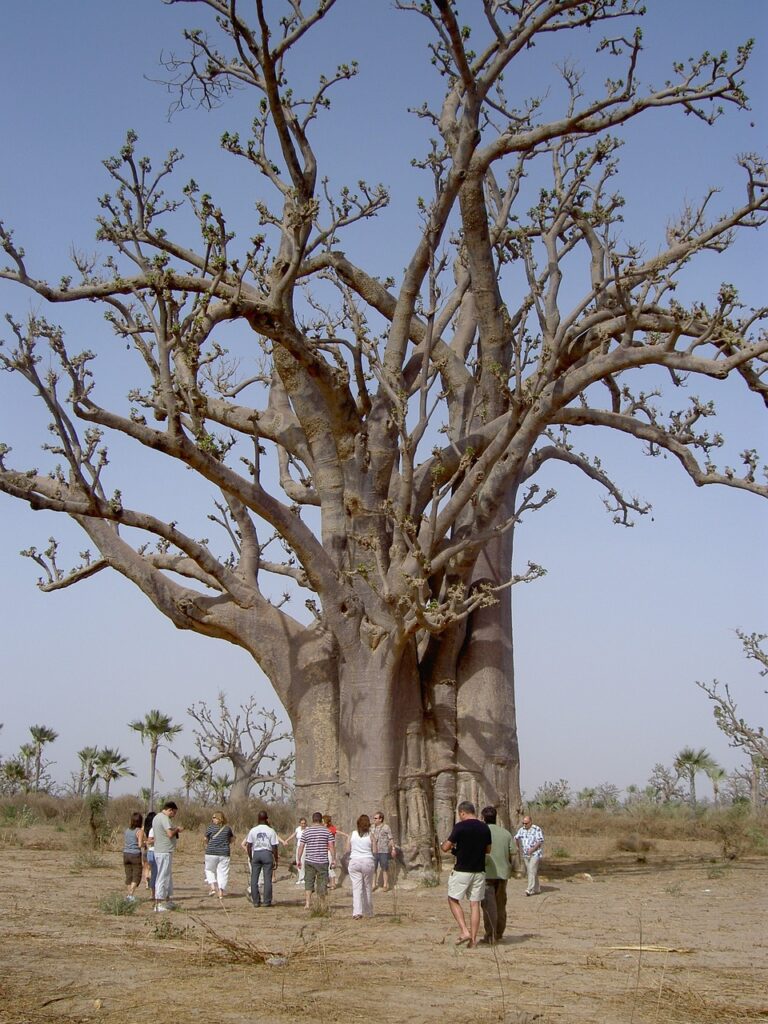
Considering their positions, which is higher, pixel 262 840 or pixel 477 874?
pixel 262 840

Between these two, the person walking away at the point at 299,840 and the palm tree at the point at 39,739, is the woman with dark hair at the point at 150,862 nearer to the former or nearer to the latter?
the person walking away at the point at 299,840

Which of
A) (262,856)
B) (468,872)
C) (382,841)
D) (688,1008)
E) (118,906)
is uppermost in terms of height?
(382,841)

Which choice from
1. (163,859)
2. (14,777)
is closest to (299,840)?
(163,859)

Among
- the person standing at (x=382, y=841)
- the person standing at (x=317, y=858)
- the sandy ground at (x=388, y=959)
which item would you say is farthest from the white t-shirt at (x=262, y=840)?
the person standing at (x=382, y=841)

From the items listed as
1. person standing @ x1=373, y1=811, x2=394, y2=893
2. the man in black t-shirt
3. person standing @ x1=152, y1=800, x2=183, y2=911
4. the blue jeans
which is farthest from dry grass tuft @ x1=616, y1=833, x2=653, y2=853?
the man in black t-shirt

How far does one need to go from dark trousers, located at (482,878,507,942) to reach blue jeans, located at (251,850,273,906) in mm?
3390

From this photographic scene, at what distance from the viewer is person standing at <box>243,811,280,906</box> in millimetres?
12041

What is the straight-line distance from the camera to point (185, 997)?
6500 millimetres

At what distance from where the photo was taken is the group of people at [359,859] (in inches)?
351

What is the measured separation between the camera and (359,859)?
35.1 feet

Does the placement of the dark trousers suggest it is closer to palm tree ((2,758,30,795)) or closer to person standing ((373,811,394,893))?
person standing ((373,811,394,893))

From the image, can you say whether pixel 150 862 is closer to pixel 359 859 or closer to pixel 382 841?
pixel 382 841

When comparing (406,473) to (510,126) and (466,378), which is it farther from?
(510,126)

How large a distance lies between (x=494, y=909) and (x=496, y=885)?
0.78ft
